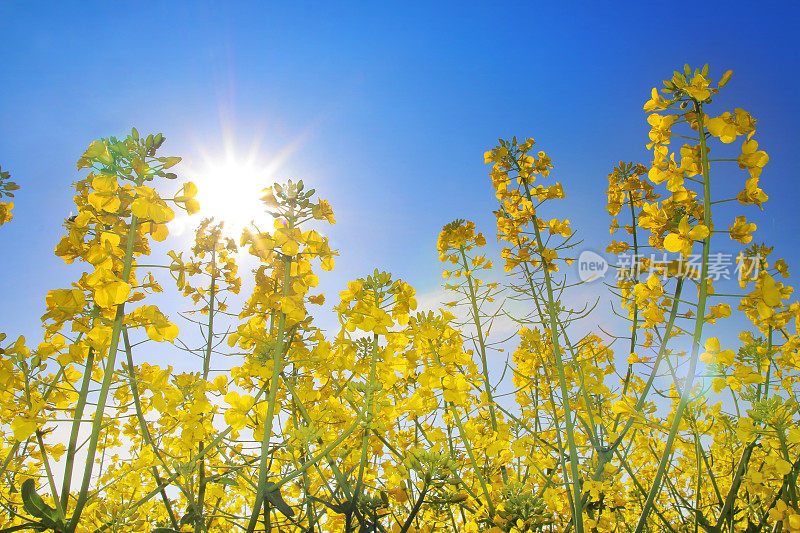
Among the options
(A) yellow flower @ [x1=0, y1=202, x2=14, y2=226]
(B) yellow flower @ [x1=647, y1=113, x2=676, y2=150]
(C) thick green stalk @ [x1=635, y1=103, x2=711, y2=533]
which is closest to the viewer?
(C) thick green stalk @ [x1=635, y1=103, x2=711, y2=533]

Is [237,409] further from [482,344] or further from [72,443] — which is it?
[482,344]

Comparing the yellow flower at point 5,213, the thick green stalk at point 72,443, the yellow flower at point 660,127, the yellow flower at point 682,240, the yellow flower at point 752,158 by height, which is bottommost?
the thick green stalk at point 72,443

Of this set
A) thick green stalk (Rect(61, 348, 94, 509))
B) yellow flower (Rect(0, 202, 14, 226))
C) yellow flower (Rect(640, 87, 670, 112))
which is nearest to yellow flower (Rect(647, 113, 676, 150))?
yellow flower (Rect(640, 87, 670, 112))

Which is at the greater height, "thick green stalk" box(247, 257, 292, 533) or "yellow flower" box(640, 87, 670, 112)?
"yellow flower" box(640, 87, 670, 112)

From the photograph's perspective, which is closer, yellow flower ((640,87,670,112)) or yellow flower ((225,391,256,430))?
yellow flower ((225,391,256,430))

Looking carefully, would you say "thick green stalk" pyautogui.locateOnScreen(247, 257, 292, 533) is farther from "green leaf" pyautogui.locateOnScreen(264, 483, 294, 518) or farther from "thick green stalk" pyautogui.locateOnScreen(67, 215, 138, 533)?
"thick green stalk" pyautogui.locateOnScreen(67, 215, 138, 533)

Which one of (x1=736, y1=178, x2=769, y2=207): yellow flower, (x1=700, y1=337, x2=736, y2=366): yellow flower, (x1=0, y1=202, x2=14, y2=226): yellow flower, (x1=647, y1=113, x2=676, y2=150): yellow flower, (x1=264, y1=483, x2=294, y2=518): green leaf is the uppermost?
(x1=0, y1=202, x2=14, y2=226): yellow flower

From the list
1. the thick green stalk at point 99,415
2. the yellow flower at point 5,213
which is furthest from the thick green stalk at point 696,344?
the yellow flower at point 5,213

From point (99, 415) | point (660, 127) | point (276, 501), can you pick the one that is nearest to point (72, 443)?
point (99, 415)

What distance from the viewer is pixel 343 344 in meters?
2.28

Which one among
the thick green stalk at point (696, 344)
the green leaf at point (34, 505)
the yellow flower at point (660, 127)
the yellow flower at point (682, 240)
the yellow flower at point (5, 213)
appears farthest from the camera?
the yellow flower at point (5, 213)

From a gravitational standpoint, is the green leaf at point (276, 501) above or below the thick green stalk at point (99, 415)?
below

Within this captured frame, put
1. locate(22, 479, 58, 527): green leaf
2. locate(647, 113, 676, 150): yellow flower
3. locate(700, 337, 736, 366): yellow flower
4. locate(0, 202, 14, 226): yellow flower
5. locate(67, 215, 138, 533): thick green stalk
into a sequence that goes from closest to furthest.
→ 1. locate(22, 479, 58, 527): green leaf
2. locate(67, 215, 138, 533): thick green stalk
3. locate(700, 337, 736, 366): yellow flower
4. locate(647, 113, 676, 150): yellow flower
5. locate(0, 202, 14, 226): yellow flower

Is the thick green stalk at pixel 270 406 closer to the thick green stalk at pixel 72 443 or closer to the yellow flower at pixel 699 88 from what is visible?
the thick green stalk at pixel 72 443
